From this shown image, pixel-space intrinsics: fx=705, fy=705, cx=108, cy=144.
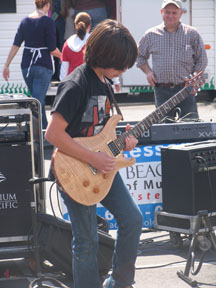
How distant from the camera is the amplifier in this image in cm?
546

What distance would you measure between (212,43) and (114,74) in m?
10.1

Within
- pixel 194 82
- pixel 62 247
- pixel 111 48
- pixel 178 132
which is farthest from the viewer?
pixel 178 132

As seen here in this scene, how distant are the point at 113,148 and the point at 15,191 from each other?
1.02 meters

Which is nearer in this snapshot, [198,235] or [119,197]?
[119,197]

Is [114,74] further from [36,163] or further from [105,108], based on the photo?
[36,163]

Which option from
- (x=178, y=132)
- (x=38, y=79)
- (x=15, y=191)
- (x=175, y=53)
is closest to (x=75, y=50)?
(x=38, y=79)

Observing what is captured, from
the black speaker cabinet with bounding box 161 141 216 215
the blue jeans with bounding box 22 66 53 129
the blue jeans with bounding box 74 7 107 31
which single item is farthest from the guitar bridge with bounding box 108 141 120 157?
the blue jeans with bounding box 74 7 107 31

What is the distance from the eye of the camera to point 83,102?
3695 millimetres

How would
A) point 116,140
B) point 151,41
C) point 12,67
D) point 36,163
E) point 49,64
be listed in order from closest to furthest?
1. point 116,140
2. point 36,163
3. point 151,41
4. point 49,64
5. point 12,67

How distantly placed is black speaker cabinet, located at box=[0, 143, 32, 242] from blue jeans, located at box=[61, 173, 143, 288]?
0.88 meters

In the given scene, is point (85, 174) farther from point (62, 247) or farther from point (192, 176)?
point (192, 176)

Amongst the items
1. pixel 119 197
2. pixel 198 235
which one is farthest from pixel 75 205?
pixel 198 235

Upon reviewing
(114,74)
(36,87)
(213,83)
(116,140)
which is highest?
(114,74)

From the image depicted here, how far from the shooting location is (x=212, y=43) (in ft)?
44.5
